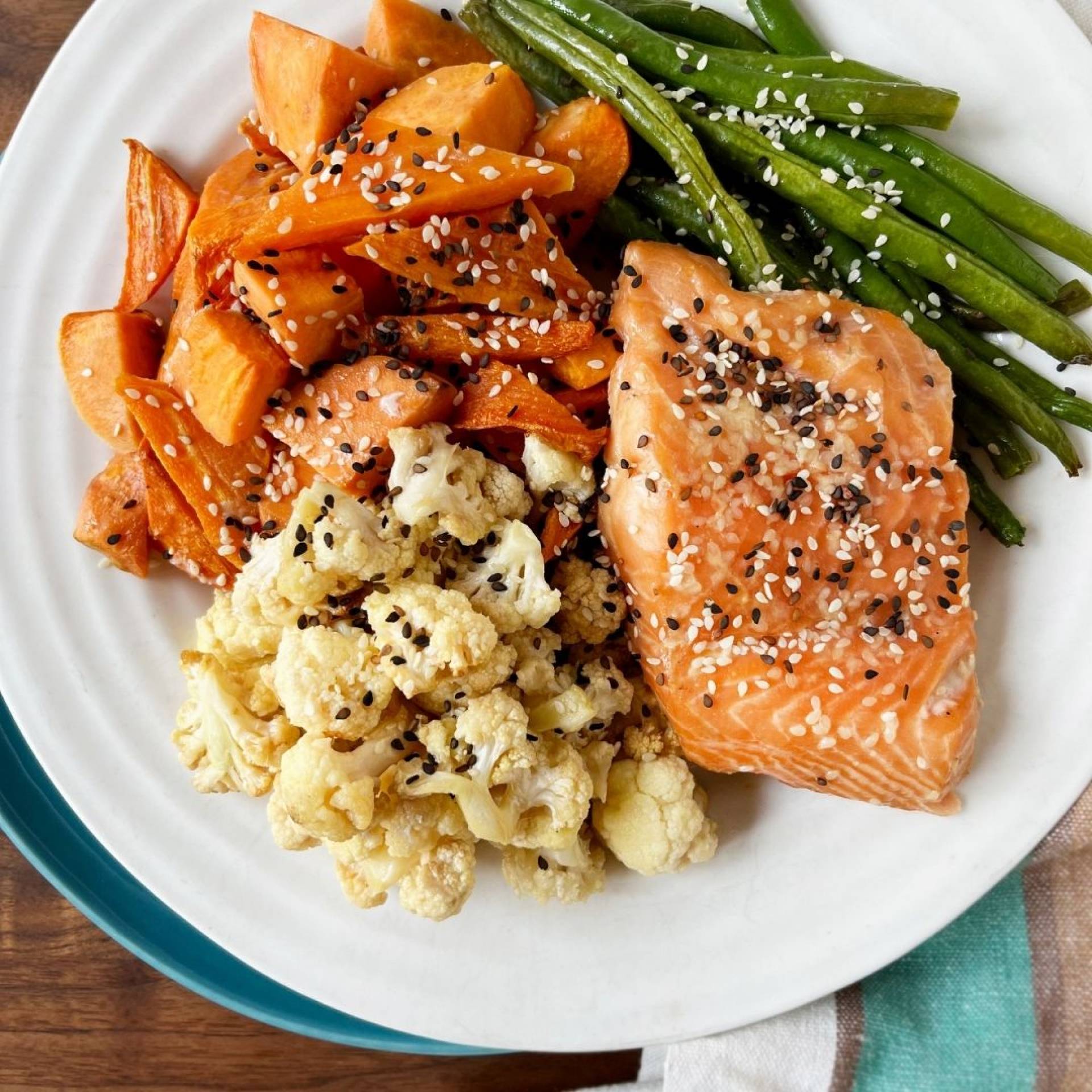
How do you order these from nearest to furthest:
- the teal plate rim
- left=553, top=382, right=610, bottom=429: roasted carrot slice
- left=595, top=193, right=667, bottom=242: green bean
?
left=553, top=382, right=610, bottom=429: roasted carrot slice → left=595, top=193, right=667, bottom=242: green bean → the teal plate rim

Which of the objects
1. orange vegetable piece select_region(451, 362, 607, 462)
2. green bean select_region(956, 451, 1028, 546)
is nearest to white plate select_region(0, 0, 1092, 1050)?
green bean select_region(956, 451, 1028, 546)

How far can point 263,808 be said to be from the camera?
257 cm

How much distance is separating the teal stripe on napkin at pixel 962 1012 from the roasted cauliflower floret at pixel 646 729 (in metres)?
1.04

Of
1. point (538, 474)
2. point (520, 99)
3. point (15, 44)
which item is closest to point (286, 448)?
point (538, 474)

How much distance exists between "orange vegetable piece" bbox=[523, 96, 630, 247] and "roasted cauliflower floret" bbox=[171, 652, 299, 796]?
138 cm

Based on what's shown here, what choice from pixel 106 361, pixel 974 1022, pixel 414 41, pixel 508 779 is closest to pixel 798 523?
pixel 508 779

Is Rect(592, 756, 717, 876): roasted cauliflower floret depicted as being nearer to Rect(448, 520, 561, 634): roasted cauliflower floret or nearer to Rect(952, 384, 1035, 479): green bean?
Rect(448, 520, 561, 634): roasted cauliflower floret

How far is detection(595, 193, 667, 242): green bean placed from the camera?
252cm

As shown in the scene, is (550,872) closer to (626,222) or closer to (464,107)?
(626,222)

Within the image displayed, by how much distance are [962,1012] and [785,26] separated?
8.92ft

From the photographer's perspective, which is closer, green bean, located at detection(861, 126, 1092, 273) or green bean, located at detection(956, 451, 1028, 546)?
green bean, located at detection(861, 126, 1092, 273)

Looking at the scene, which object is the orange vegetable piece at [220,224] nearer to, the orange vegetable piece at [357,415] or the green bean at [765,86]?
the orange vegetable piece at [357,415]

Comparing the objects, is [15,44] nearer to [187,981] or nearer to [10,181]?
[10,181]

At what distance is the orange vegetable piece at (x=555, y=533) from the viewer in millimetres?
2361
